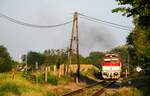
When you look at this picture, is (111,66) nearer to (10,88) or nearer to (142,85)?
(142,85)

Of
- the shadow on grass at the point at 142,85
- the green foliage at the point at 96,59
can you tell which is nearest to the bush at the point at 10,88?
the shadow on grass at the point at 142,85

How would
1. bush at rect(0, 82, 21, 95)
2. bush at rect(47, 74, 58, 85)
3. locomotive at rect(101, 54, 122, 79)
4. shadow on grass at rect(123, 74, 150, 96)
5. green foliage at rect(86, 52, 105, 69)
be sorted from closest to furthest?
1. bush at rect(0, 82, 21, 95)
2. shadow on grass at rect(123, 74, 150, 96)
3. bush at rect(47, 74, 58, 85)
4. locomotive at rect(101, 54, 122, 79)
5. green foliage at rect(86, 52, 105, 69)

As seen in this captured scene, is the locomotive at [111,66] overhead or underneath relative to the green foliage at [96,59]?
underneath

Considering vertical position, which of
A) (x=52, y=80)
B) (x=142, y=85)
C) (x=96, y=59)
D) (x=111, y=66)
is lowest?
(x=142, y=85)

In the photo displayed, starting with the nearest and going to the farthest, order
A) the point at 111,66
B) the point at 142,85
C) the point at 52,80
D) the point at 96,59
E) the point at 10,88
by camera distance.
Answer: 1. the point at 10,88
2. the point at 142,85
3. the point at 52,80
4. the point at 111,66
5. the point at 96,59

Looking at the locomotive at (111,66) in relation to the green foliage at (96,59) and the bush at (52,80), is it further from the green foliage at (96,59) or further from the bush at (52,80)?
the green foliage at (96,59)

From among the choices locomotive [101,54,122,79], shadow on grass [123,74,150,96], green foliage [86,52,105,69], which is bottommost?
shadow on grass [123,74,150,96]

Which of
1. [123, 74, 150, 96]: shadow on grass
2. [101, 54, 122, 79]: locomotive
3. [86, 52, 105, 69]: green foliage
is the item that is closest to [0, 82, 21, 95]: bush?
[123, 74, 150, 96]: shadow on grass

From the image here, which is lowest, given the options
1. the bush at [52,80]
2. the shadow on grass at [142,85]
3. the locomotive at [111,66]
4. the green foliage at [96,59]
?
the shadow on grass at [142,85]

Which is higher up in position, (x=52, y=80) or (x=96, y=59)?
(x=96, y=59)

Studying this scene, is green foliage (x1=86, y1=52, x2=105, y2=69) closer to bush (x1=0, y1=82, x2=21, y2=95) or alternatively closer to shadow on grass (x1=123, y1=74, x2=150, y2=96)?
shadow on grass (x1=123, y1=74, x2=150, y2=96)

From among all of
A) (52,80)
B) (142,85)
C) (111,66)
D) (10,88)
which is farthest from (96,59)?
(10,88)

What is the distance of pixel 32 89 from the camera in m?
29.1

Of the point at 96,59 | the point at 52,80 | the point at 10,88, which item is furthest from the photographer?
the point at 96,59
